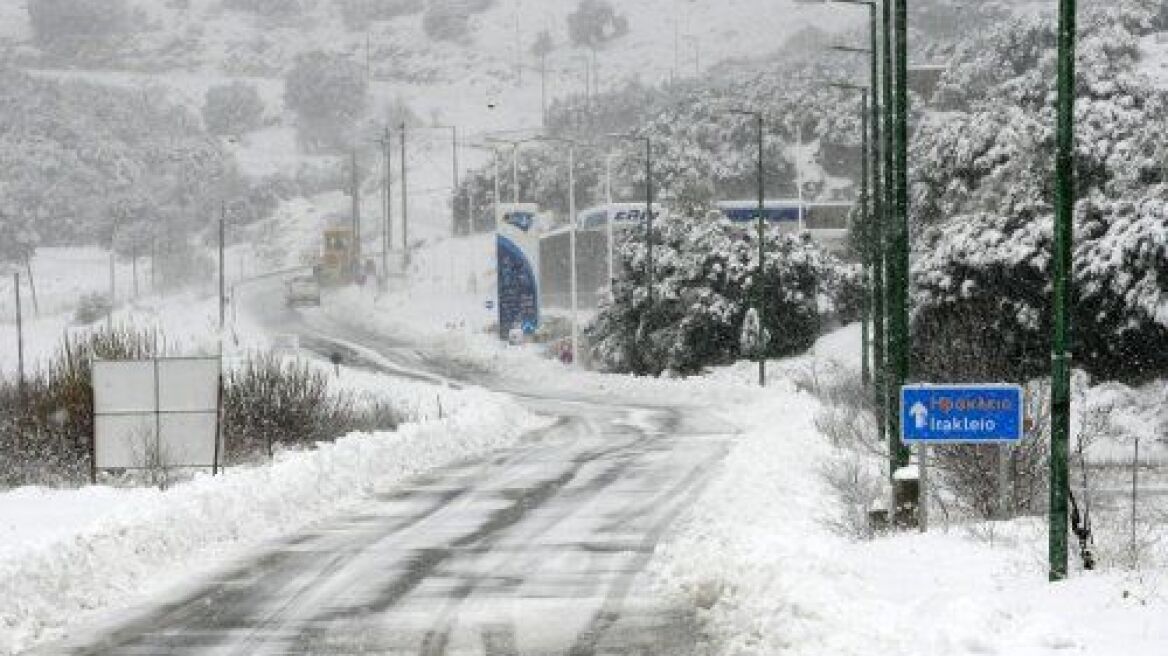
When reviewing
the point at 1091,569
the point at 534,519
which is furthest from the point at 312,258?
the point at 1091,569

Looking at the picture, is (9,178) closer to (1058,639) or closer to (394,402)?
(394,402)

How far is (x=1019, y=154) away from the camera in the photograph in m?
51.8

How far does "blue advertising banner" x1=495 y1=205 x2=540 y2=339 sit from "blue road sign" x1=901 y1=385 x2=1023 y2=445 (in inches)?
2141

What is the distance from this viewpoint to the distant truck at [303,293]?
111m

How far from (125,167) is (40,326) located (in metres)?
69.4

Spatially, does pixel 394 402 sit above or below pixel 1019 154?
below

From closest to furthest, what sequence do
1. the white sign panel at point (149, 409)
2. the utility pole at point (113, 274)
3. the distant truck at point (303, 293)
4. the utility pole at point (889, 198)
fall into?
the utility pole at point (889, 198), the white sign panel at point (149, 409), the distant truck at point (303, 293), the utility pole at point (113, 274)

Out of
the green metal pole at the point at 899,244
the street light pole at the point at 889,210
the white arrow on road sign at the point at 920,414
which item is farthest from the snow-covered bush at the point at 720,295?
the white arrow on road sign at the point at 920,414

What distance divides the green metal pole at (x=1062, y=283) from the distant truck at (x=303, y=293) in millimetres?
101149

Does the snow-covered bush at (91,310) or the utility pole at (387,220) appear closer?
the snow-covered bush at (91,310)

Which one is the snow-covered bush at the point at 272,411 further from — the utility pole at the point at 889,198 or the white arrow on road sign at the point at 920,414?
the white arrow on road sign at the point at 920,414

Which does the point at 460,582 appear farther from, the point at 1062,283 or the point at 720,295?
the point at 720,295

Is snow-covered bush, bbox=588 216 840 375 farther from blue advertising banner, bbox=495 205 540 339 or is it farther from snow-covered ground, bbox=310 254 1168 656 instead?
snow-covered ground, bbox=310 254 1168 656

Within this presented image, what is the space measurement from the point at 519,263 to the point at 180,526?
52169mm
